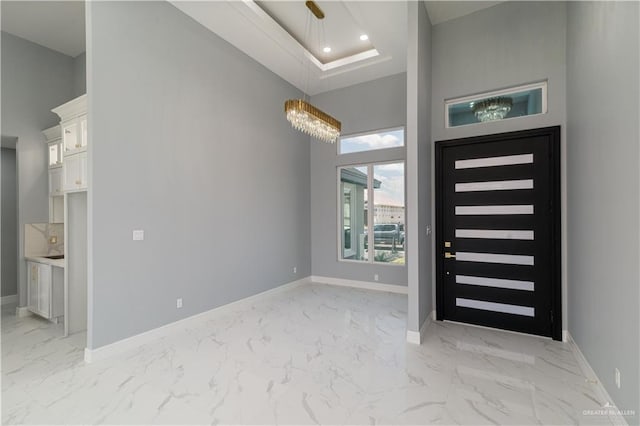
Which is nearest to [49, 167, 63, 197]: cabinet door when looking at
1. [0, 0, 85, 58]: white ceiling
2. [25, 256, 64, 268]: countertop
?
[25, 256, 64, 268]: countertop

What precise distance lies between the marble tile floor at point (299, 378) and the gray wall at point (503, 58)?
1322mm

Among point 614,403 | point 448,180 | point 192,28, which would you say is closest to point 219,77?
point 192,28

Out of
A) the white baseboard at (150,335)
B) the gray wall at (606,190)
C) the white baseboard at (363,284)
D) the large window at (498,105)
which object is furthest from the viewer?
the white baseboard at (363,284)

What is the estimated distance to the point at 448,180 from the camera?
13.2ft

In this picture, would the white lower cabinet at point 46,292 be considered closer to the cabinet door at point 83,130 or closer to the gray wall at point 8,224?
the gray wall at point 8,224

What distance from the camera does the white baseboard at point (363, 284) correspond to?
554cm

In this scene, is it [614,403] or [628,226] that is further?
[614,403]

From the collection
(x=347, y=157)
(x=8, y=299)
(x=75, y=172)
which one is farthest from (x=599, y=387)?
(x=8, y=299)

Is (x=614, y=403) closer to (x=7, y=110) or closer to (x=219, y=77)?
(x=219, y=77)

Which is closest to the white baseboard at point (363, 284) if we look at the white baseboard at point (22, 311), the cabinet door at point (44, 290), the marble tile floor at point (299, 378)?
the marble tile floor at point (299, 378)

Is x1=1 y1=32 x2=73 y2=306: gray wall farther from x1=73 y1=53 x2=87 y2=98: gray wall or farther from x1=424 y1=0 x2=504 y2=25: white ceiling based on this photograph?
x1=424 y1=0 x2=504 y2=25: white ceiling

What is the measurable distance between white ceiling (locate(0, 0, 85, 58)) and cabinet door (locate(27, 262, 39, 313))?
11.4 ft

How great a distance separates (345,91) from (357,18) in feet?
6.89

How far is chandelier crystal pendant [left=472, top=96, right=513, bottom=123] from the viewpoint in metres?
3.73
